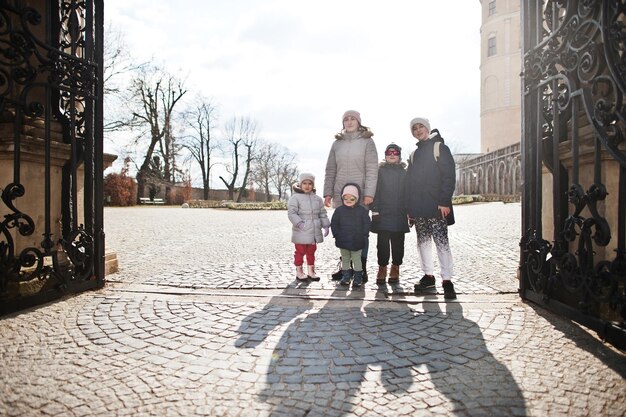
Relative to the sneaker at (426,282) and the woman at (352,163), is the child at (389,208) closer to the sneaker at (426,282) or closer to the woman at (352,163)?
the woman at (352,163)

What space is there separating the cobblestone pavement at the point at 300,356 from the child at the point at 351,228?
0.33m

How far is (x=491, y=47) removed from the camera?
147 ft

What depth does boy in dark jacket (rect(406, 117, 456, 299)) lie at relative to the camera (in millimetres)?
4160

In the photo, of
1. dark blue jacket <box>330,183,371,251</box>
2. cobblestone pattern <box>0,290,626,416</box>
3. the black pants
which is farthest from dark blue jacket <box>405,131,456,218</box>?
cobblestone pattern <box>0,290,626,416</box>

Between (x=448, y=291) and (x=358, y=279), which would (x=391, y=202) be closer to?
(x=358, y=279)

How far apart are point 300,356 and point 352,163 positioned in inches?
109

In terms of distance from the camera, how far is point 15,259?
357 cm

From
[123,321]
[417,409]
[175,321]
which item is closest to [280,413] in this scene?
[417,409]

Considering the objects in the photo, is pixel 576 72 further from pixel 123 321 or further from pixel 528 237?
pixel 123 321

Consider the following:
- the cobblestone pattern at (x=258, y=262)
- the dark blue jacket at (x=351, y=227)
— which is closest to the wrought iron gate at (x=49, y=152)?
the cobblestone pattern at (x=258, y=262)

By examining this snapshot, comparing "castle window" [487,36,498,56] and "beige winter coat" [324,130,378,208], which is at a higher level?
"castle window" [487,36,498,56]

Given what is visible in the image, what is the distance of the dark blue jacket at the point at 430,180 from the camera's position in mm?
4160

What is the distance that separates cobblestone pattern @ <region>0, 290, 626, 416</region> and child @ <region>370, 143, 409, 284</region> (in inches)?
48.0

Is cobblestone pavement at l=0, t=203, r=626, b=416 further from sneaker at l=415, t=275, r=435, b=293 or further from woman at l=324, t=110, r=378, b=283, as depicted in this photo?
woman at l=324, t=110, r=378, b=283
